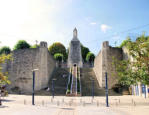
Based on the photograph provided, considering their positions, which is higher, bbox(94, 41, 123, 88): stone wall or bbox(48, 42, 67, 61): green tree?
bbox(48, 42, 67, 61): green tree

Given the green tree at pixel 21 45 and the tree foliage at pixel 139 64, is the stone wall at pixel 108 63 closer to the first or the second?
the tree foliage at pixel 139 64

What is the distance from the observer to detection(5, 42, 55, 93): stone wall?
3303 cm

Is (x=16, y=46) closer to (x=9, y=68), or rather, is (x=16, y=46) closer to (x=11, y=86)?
(x=9, y=68)

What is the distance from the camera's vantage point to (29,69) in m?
34.0

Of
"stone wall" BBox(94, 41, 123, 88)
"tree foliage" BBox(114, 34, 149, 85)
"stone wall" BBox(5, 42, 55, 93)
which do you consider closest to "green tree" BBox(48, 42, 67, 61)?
"stone wall" BBox(5, 42, 55, 93)

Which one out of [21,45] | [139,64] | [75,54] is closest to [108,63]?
[139,64]

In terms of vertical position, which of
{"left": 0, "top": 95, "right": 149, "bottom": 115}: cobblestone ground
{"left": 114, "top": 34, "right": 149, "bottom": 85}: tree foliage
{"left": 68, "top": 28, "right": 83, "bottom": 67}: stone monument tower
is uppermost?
{"left": 68, "top": 28, "right": 83, "bottom": 67}: stone monument tower

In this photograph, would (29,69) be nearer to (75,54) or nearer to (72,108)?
(72,108)

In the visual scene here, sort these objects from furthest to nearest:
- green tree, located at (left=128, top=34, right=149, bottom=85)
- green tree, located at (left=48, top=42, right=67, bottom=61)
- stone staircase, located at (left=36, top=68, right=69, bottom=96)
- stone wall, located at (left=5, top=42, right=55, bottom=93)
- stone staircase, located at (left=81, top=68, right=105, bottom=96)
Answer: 1. green tree, located at (left=48, top=42, right=67, bottom=61)
2. stone wall, located at (left=5, top=42, right=55, bottom=93)
3. stone staircase, located at (left=36, top=68, right=69, bottom=96)
4. stone staircase, located at (left=81, top=68, right=105, bottom=96)
5. green tree, located at (left=128, top=34, right=149, bottom=85)

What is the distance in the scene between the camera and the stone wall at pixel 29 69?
33031 mm

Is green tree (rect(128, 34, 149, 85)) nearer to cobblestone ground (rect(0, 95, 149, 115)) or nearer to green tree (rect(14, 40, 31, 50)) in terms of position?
cobblestone ground (rect(0, 95, 149, 115))

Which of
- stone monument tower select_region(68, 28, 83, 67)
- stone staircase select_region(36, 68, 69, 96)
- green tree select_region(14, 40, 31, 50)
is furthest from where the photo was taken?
stone monument tower select_region(68, 28, 83, 67)

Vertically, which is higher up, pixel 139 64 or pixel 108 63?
pixel 108 63

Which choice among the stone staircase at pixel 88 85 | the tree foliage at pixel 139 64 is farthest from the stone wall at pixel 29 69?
the tree foliage at pixel 139 64
